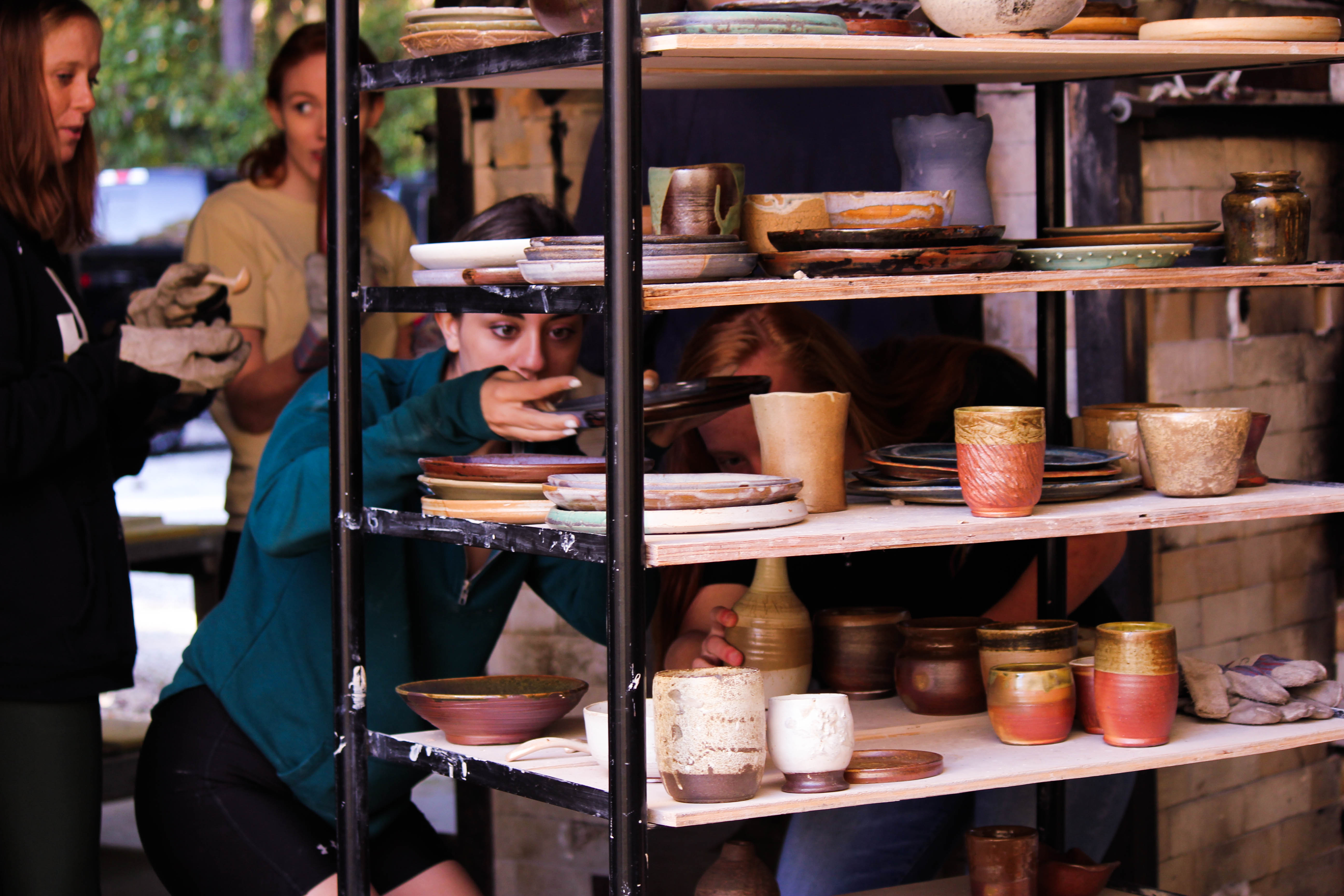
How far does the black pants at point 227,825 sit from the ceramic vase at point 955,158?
1.36 meters

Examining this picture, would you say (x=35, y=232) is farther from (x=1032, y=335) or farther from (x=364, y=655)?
(x=1032, y=335)

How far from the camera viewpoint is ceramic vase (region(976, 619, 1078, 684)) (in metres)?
2.36

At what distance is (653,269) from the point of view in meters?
1.94

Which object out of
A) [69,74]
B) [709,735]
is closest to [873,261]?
[709,735]

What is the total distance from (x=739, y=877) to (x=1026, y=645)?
560 millimetres

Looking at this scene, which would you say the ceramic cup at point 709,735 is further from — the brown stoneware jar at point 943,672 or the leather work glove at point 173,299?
the leather work glove at point 173,299

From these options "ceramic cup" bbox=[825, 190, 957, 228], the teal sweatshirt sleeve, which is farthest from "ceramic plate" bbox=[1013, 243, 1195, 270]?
the teal sweatshirt sleeve

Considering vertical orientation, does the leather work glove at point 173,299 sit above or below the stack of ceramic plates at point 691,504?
above

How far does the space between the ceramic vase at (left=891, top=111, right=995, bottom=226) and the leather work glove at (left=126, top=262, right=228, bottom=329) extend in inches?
52.6

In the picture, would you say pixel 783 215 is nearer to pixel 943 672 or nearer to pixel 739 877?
pixel 943 672

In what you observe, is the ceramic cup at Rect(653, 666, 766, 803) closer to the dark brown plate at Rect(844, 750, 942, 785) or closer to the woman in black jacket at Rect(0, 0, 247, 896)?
the dark brown plate at Rect(844, 750, 942, 785)

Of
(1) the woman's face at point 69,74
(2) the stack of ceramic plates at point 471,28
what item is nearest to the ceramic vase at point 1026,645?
(2) the stack of ceramic plates at point 471,28

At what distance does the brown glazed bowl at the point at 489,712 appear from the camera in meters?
2.16

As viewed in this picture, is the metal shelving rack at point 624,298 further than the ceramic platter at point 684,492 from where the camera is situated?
No
